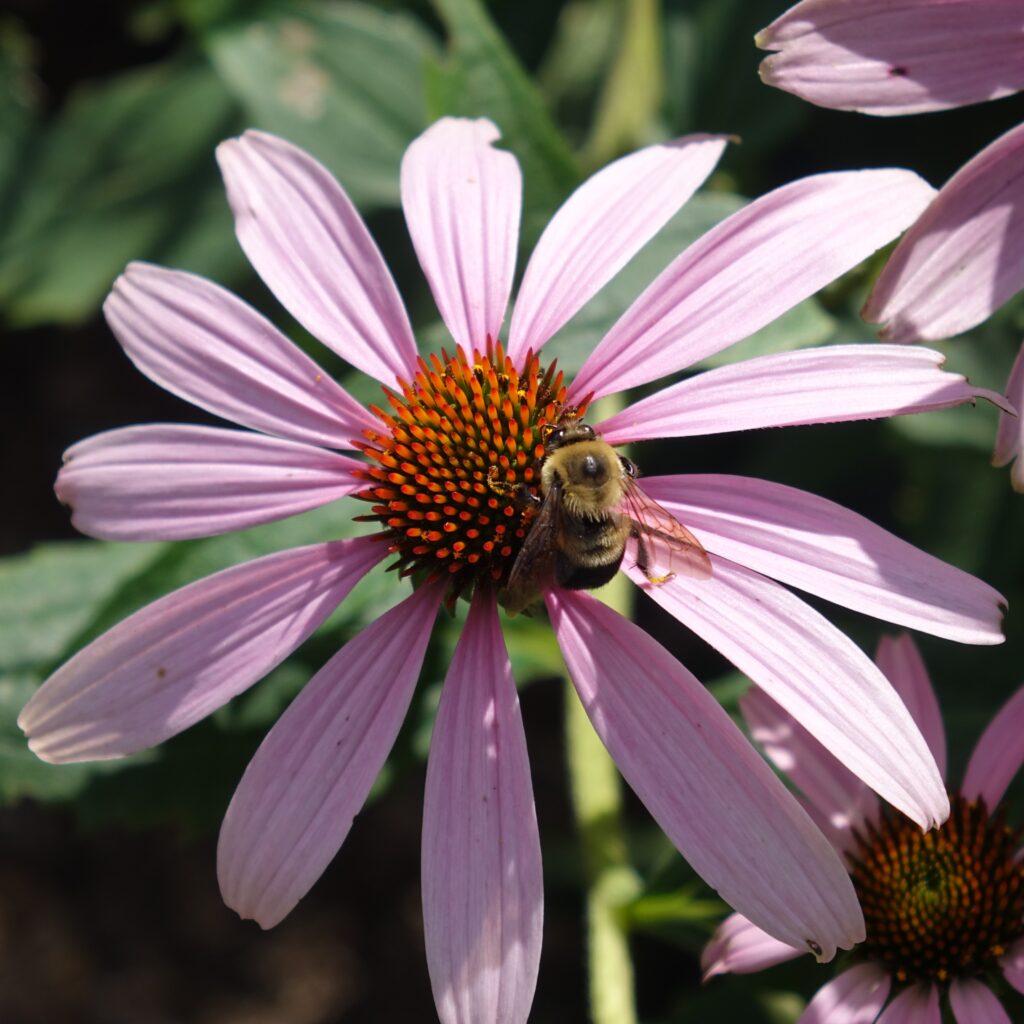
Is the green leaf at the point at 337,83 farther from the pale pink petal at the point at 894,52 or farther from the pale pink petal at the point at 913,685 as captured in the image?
the pale pink petal at the point at 913,685

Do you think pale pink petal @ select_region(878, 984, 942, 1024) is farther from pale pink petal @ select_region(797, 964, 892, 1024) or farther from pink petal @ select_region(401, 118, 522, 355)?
pink petal @ select_region(401, 118, 522, 355)

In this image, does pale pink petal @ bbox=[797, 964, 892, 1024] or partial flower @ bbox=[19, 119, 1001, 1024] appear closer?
partial flower @ bbox=[19, 119, 1001, 1024]

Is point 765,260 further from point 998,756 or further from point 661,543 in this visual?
point 998,756

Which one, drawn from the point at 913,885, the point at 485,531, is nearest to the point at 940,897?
the point at 913,885

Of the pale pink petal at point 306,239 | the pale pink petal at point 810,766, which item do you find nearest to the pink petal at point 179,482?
the pale pink petal at point 306,239

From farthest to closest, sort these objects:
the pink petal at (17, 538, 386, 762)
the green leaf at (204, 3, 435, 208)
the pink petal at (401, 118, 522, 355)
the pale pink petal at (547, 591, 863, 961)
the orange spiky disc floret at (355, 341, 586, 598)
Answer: the green leaf at (204, 3, 435, 208) < the pink petal at (401, 118, 522, 355) < the orange spiky disc floret at (355, 341, 586, 598) < the pink petal at (17, 538, 386, 762) < the pale pink petal at (547, 591, 863, 961)

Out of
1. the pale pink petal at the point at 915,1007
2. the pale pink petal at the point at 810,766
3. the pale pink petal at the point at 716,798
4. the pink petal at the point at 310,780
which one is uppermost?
the pink petal at the point at 310,780

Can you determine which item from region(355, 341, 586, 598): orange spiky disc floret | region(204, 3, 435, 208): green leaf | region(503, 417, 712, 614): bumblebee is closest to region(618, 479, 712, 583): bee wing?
region(503, 417, 712, 614): bumblebee

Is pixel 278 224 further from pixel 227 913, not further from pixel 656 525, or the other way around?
pixel 227 913
